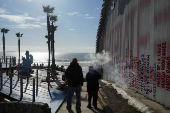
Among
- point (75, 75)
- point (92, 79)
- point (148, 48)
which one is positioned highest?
point (148, 48)

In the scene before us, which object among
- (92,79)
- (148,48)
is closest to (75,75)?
(92,79)

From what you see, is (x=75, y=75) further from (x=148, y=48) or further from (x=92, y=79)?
(x=148, y=48)

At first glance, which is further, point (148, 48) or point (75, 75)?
point (75, 75)

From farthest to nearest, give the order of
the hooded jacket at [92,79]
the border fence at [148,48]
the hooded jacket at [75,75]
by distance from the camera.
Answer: the hooded jacket at [92,79]
the hooded jacket at [75,75]
the border fence at [148,48]

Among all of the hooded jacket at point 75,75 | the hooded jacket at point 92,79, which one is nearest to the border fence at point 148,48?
the hooded jacket at point 92,79

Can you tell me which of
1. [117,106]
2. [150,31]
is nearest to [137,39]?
[150,31]

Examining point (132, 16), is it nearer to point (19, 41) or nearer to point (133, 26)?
point (133, 26)

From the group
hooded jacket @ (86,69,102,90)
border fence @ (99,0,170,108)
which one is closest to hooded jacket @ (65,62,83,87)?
hooded jacket @ (86,69,102,90)

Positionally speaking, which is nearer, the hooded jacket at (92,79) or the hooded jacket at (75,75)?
the hooded jacket at (75,75)

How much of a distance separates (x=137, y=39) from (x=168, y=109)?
2.71 meters

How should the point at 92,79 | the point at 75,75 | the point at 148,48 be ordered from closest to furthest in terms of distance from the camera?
1. the point at 148,48
2. the point at 75,75
3. the point at 92,79

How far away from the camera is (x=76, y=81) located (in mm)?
5328

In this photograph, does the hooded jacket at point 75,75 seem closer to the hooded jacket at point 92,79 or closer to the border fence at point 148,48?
the hooded jacket at point 92,79

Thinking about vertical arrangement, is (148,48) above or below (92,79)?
above
